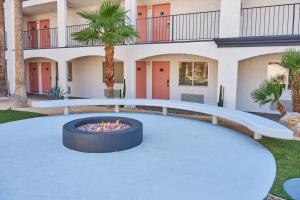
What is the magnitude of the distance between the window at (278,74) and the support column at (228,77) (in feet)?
7.51

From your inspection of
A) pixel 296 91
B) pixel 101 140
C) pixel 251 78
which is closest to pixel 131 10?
pixel 251 78

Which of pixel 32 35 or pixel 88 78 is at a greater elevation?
pixel 32 35

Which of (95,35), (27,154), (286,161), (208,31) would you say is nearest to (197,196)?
(286,161)

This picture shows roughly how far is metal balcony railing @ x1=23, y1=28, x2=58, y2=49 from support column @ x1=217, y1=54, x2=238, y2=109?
13.0 m

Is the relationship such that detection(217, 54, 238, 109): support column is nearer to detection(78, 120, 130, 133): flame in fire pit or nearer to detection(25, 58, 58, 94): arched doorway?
detection(78, 120, 130, 133): flame in fire pit

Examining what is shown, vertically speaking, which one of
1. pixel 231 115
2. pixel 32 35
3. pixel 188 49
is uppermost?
Result: pixel 32 35

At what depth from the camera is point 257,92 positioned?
9602 mm

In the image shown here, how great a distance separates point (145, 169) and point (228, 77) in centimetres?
699

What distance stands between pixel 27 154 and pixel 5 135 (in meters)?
2.41

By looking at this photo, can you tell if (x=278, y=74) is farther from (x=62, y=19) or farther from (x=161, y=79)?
(x=62, y=19)

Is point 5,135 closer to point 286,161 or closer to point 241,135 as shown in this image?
point 241,135

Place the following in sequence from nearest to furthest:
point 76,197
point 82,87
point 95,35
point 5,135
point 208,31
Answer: point 76,197, point 5,135, point 95,35, point 208,31, point 82,87

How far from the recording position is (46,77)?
2103 centimetres

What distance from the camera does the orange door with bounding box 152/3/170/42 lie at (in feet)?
49.9
